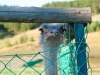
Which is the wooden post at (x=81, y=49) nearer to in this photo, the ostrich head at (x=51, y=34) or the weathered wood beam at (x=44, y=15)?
the weathered wood beam at (x=44, y=15)

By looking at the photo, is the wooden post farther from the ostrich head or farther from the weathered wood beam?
the ostrich head

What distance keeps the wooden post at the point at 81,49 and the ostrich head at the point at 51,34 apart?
18 centimetres

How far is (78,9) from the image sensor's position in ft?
6.93

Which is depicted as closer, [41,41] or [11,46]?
[41,41]

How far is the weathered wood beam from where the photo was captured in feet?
6.66

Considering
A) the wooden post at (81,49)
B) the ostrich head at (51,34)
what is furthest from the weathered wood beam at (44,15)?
the ostrich head at (51,34)

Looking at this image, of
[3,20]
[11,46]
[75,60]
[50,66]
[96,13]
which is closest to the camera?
[3,20]

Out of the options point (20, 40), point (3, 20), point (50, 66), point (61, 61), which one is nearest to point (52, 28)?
point (50, 66)

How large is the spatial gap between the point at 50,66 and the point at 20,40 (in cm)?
1872

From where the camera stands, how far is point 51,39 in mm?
2361

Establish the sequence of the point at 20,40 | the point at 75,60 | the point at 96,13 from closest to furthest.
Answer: the point at 75,60 < the point at 20,40 < the point at 96,13

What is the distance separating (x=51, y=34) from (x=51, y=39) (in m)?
0.09

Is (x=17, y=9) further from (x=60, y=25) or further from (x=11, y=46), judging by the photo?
(x=11, y=46)

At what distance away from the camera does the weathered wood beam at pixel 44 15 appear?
203cm
